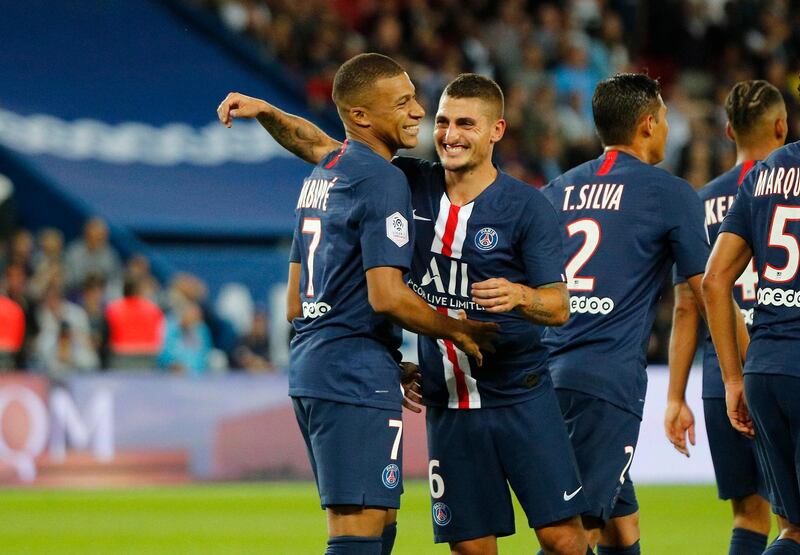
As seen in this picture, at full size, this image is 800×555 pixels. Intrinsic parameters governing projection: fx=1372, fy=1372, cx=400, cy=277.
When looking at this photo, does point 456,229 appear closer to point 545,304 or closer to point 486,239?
point 486,239

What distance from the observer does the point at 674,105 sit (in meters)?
18.5

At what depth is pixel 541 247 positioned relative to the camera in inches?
207

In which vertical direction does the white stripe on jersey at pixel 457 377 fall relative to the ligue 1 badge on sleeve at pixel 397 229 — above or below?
below

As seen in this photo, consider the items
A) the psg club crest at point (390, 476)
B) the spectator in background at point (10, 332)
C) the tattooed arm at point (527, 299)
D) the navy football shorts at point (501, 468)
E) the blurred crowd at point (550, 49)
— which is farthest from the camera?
the blurred crowd at point (550, 49)

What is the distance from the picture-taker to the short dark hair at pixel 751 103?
6.26 meters

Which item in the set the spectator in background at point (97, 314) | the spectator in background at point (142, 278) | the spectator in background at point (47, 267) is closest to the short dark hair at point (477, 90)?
the spectator in background at point (97, 314)

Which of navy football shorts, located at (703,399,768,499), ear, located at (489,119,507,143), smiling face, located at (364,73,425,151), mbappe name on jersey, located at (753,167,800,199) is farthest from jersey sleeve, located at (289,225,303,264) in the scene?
navy football shorts, located at (703,399,768,499)

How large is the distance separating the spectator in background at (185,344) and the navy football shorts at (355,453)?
980 cm

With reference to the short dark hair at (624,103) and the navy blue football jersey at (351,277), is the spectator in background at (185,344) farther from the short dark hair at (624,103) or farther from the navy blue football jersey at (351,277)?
the navy blue football jersey at (351,277)

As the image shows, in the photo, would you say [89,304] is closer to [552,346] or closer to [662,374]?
[662,374]

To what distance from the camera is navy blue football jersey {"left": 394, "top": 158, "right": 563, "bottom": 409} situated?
5344mm

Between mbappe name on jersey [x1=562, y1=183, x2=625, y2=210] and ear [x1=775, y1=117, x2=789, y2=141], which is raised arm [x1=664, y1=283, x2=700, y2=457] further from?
ear [x1=775, y1=117, x2=789, y2=141]

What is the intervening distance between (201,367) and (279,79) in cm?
563

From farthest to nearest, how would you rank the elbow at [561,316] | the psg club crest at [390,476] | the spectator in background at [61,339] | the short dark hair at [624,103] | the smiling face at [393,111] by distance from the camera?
the spectator in background at [61,339] → the short dark hair at [624,103] → the smiling face at [393,111] → the elbow at [561,316] → the psg club crest at [390,476]
